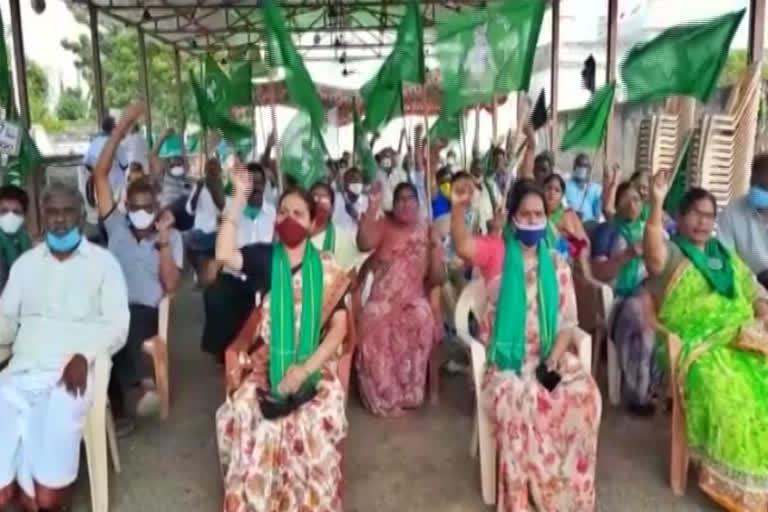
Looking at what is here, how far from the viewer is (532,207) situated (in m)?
3.04

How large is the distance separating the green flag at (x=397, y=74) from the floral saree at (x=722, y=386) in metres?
2.09

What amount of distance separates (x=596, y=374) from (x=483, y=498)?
1.61m

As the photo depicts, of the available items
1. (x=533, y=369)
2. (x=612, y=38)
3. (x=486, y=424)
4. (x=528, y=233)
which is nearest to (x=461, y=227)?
(x=528, y=233)

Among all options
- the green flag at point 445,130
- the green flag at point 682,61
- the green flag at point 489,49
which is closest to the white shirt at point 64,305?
the green flag at point 489,49

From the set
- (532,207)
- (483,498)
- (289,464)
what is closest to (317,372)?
(289,464)

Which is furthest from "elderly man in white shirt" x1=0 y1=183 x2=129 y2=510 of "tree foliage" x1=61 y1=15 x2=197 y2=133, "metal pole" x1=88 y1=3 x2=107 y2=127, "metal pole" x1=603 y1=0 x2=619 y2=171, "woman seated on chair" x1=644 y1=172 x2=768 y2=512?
"tree foliage" x1=61 y1=15 x2=197 y2=133

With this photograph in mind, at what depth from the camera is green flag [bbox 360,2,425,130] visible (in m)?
4.61

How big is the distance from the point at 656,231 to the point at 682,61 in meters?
1.39

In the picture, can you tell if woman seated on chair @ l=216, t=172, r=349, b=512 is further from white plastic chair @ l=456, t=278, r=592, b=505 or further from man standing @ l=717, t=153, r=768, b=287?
man standing @ l=717, t=153, r=768, b=287

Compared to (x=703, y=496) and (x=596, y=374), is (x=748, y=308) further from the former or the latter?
(x=596, y=374)

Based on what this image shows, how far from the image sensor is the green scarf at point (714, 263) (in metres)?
3.13

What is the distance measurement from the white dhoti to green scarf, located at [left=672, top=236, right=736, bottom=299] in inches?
91.8

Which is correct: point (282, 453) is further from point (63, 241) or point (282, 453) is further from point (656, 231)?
point (656, 231)

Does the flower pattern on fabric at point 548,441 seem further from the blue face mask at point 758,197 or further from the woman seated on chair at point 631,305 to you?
the blue face mask at point 758,197
